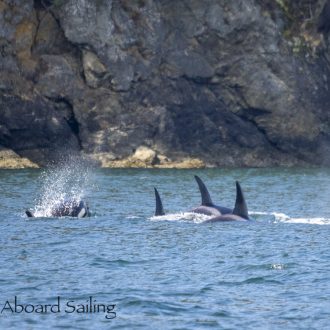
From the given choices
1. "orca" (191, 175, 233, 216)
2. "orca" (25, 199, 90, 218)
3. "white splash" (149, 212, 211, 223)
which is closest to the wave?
"white splash" (149, 212, 211, 223)

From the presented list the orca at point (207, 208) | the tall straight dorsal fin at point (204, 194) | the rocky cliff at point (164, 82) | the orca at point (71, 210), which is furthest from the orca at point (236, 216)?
the rocky cliff at point (164, 82)

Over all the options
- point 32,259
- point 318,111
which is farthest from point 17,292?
point 318,111

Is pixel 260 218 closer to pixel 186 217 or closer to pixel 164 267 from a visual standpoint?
pixel 186 217

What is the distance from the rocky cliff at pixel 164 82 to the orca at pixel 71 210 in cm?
3474

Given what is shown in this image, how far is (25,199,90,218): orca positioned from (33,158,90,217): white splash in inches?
11.0

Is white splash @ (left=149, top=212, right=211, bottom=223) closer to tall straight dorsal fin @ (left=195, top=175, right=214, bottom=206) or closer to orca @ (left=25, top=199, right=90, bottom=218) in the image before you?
tall straight dorsal fin @ (left=195, top=175, right=214, bottom=206)

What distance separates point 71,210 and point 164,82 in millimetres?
38941

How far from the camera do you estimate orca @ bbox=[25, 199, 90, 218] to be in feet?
117

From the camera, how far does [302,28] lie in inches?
3118

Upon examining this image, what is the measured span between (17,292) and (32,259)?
4406 mm

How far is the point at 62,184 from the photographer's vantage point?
5666cm

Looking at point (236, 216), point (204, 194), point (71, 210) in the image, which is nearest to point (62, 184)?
point (71, 210)

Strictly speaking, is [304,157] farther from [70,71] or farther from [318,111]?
[70,71]

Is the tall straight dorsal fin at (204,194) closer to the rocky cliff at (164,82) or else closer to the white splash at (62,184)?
the white splash at (62,184)
